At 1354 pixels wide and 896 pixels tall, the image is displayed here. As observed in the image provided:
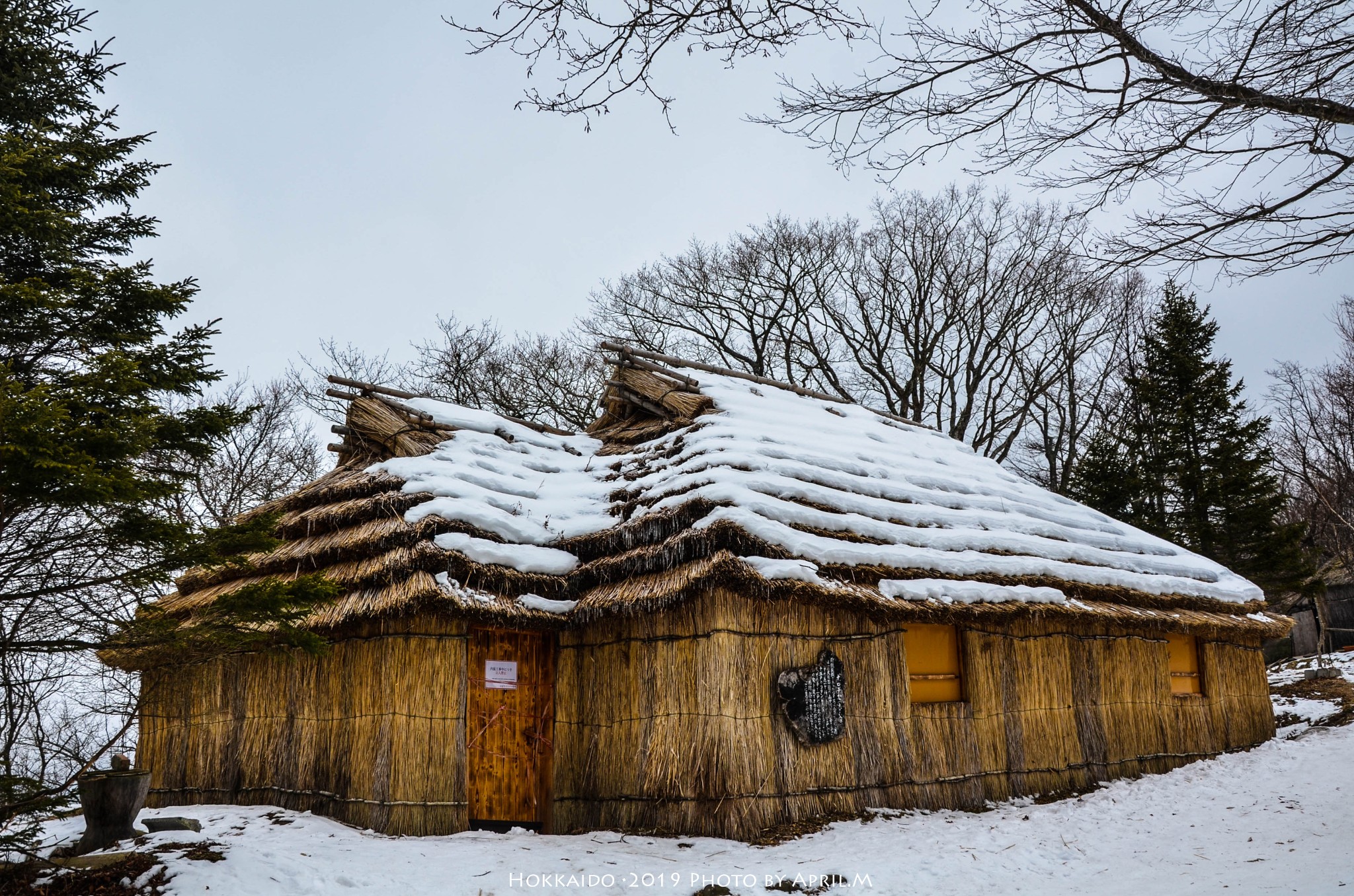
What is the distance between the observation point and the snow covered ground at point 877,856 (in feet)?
22.7

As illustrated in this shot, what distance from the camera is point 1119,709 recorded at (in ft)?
38.9

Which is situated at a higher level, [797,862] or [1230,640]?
[1230,640]

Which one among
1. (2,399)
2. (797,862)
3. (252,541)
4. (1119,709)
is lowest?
(797,862)

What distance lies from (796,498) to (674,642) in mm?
1986

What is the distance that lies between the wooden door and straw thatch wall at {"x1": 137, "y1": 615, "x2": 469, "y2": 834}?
45 cm

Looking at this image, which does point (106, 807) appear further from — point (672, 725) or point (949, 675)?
point (949, 675)

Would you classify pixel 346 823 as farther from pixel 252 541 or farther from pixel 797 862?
pixel 797 862

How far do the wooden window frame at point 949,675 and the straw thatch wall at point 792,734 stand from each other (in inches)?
2.3

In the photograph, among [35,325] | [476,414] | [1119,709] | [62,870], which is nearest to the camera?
[62,870]

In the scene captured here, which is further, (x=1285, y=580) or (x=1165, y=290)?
(x=1165, y=290)

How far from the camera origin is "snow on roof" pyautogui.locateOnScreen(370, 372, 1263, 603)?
9.52 metres

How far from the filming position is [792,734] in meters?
8.79

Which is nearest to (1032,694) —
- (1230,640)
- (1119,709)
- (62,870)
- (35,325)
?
(1119,709)

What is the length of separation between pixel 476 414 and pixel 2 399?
717cm
